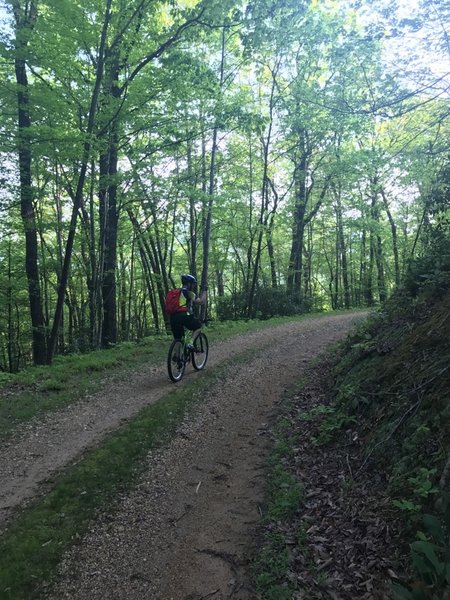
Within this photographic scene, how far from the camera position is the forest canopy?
9.46m

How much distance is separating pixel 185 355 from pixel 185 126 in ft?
30.4

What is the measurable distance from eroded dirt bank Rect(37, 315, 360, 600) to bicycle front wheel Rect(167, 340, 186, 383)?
1.67 meters

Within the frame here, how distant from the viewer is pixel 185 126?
14336 mm

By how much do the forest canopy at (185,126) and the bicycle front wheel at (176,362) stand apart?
460 centimetres

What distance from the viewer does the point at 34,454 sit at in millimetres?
5633

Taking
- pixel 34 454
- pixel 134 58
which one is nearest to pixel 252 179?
pixel 134 58

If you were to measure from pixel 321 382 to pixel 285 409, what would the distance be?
1.32m

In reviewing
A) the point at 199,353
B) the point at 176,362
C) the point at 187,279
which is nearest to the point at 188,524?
the point at 176,362

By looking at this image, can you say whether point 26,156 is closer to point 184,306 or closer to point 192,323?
point 184,306

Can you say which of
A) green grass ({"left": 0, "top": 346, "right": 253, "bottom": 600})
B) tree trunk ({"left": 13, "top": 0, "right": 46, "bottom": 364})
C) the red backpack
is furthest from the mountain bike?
tree trunk ({"left": 13, "top": 0, "right": 46, "bottom": 364})

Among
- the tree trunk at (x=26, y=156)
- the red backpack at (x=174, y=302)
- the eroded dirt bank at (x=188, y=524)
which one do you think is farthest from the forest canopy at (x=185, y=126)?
the eroded dirt bank at (x=188, y=524)

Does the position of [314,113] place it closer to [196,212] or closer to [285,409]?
[196,212]

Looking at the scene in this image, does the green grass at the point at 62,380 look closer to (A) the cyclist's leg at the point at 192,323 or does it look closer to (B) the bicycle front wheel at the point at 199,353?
(B) the bicycle front wheel at the point at 199,353

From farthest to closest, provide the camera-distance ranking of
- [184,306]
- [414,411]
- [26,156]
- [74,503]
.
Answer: [26,156], [184,306], [74,503], [414,411]
